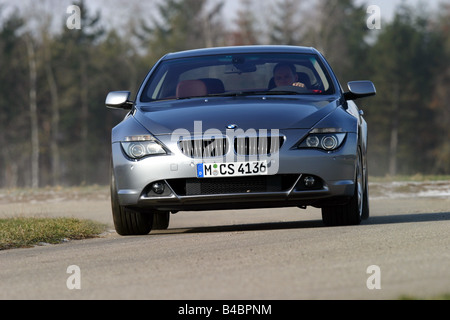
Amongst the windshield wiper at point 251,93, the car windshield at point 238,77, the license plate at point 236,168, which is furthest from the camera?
the car windshield at point 238,77

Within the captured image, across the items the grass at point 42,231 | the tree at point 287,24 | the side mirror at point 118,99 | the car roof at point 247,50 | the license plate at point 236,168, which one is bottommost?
the grass at point 42,231

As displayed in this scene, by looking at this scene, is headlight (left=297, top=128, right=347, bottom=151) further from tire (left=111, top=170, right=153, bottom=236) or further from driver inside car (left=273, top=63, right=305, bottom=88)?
tire (left=111, top=170, right=153, bottom=236)

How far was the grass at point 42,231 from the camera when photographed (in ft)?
28.0

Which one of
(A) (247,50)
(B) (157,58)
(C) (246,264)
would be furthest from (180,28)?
(C) (246,264)

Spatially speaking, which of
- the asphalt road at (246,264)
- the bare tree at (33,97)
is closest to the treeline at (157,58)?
the bare tree at (33,97)

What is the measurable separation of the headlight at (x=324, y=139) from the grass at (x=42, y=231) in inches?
96.4

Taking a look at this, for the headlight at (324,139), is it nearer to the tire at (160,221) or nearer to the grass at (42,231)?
the tire at (160,221)

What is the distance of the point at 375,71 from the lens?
70.4 metres

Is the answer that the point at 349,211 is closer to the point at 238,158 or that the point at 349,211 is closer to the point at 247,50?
the point at 238,158

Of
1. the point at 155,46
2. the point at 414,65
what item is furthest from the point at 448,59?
the point at 155,46

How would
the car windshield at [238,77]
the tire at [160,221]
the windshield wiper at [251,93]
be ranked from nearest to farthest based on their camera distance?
the windshield wiper at [251,93] < the car windshield at [238,77] < the tire at [160,221]

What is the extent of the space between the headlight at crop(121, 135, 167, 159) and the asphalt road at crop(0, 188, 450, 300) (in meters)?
0.73

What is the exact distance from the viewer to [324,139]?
809cm

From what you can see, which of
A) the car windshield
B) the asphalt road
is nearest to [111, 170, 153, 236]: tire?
the asphalt road
